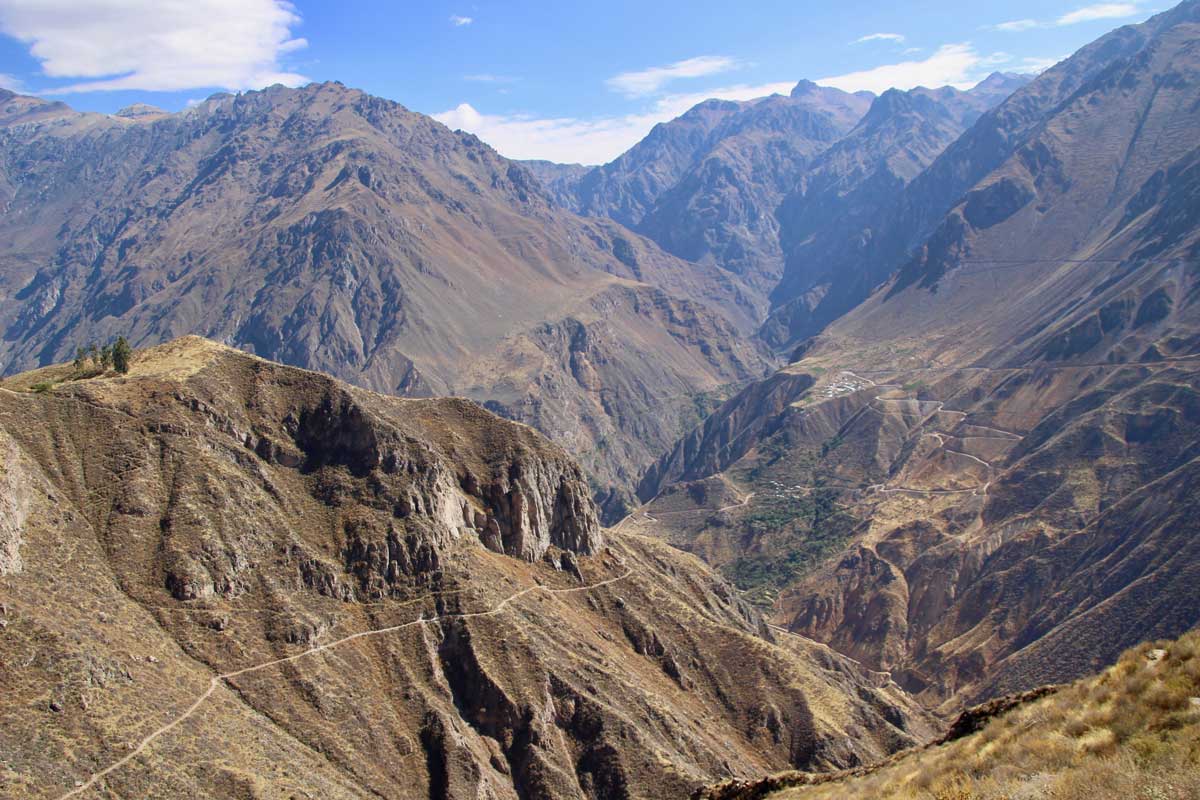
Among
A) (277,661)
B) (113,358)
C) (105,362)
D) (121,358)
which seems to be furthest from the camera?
(105,362)

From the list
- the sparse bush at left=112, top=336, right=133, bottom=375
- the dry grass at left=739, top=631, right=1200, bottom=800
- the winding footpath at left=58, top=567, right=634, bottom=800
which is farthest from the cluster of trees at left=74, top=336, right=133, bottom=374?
the dry grass at left=739, top=631, right=1200, bottom=800

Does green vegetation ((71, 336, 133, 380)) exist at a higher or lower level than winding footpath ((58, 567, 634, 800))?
higher

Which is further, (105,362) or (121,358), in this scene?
(105,362)

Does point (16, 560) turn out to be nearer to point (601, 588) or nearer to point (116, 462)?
point (116, 462)

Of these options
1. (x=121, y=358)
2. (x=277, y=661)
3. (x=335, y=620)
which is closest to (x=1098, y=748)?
(x=277, y=661)

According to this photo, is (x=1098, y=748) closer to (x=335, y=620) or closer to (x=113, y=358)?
(x=335, y=620)

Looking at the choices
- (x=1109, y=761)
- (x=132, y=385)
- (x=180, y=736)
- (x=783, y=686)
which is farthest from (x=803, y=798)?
(x=132, y=385)

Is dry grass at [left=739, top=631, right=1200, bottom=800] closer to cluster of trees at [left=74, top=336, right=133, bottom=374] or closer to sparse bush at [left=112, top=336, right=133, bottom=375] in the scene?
sparse bush at [left=112, top=336, right=133, bottom=375]
